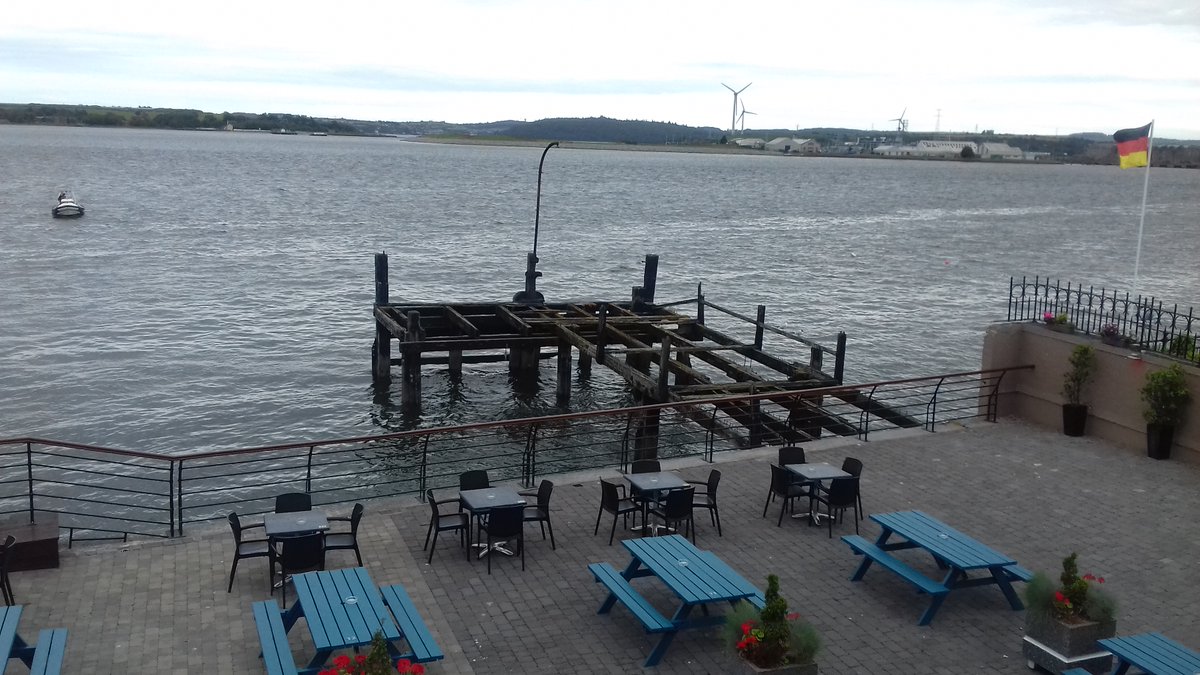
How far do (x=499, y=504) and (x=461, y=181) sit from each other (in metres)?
138

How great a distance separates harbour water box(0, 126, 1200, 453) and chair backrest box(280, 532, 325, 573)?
1522cm

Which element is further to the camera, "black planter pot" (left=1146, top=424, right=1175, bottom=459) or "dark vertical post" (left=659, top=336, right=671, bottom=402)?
"dark vertical post" (left=659, top=336, right=671, bottom=402)

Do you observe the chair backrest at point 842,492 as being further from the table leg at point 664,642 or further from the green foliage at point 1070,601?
the table leg at point 664,642

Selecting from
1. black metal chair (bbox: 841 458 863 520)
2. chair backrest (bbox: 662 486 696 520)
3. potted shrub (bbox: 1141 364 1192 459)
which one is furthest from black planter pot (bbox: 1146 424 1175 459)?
chair backrest (bbox: 662 486 696 520)

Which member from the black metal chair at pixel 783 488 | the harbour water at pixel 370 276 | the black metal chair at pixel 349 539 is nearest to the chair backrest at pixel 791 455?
the black metal chair at pixel 783 488

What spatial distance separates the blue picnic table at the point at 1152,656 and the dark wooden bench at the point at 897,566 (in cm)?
177

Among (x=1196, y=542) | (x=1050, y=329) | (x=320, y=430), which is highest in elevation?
(x=1050, y=329)

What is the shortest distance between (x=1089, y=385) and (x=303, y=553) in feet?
41.4

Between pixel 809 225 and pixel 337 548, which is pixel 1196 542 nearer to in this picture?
pixel 337 548

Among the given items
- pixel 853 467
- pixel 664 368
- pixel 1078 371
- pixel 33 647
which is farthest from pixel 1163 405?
pixel 33 647

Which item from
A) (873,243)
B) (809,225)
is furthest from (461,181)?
(873,243)

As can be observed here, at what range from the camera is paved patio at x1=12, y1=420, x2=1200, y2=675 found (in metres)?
9.38

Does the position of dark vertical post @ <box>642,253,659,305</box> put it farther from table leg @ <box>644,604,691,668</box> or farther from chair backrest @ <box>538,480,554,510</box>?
table leg @ <box>644,604,691,668</box>

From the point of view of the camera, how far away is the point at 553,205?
105562 millimetres
